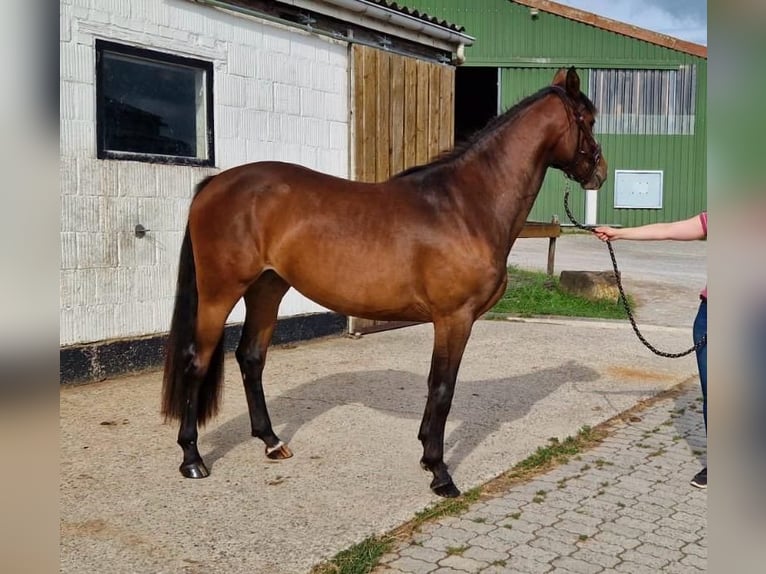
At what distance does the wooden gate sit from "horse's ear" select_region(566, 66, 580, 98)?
3.39m

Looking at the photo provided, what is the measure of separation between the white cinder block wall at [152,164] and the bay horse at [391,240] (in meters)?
1.71

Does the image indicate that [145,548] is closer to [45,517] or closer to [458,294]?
[458,294]

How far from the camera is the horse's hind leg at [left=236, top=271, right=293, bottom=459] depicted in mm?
3980

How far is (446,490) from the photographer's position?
3375mm

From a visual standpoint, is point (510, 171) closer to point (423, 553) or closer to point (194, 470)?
point (423, 553)

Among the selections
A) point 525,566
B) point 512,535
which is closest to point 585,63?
point 512,535

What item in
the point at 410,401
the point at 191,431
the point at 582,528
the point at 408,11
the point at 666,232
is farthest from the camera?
the point at 408,11

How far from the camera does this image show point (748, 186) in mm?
624

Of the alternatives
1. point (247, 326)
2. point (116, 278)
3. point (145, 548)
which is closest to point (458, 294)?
point (247, 326)

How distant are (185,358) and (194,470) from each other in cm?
58

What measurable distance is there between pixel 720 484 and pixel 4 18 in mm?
752

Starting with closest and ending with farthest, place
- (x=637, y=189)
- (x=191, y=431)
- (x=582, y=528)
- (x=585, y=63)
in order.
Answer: (x=582, y=528) < (x=191, y=431) < (x=585, y=63) < (x=637, y=189)

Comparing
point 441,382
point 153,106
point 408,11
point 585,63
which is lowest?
point 441,382

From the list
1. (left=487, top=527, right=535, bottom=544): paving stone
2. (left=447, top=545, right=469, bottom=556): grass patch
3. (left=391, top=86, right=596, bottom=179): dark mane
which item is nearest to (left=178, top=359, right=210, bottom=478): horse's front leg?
(left=447, top=545, right=469, bottom=556): grass patch
